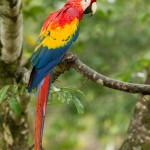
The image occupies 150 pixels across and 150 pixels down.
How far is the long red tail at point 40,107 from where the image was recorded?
1373 mm

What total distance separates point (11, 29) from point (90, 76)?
680 mm

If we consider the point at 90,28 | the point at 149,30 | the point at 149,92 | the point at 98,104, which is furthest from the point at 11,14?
the point at 98,104

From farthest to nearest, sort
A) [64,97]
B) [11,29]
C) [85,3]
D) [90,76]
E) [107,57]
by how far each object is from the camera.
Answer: [107,57] → [85,3] → [11,29] → [64,97] → [90,76]

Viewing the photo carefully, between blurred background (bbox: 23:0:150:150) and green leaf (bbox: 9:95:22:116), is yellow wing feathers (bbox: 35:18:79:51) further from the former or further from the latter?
blurred background (bbox: 23:0:150:150)

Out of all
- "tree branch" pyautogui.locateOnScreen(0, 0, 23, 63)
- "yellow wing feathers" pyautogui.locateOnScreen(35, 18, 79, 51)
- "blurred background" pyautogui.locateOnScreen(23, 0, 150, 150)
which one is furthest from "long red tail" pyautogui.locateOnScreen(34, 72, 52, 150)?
"blurred background" pyautogui.locateOnScreen(23, 0, 150, 150)

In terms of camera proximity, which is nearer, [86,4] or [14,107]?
[14,107]

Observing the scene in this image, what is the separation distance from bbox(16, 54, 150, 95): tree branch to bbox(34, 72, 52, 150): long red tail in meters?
0.13

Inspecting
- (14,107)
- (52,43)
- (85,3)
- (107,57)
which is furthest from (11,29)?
(107,57)

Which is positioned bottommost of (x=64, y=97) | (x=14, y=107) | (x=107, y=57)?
(x=107, y=57)

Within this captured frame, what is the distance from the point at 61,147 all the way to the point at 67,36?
5072mm

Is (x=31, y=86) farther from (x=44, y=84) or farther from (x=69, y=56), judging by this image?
(x=69, y=56)

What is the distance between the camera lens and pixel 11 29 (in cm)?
167

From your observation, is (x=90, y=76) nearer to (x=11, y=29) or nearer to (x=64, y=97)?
(x=64, y=97)

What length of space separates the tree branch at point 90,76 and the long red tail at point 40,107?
5.1 inches
